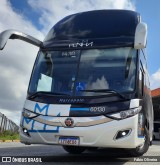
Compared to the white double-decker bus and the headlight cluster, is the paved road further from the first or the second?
the headlight cluster

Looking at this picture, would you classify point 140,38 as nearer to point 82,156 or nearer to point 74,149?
point 82,156

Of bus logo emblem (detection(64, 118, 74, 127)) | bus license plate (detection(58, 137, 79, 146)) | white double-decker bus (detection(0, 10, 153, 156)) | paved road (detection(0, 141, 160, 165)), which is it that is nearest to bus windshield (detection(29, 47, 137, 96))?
white double-decker bus (detection(0, 10, 153, 156))

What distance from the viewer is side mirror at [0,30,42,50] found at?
8031mm

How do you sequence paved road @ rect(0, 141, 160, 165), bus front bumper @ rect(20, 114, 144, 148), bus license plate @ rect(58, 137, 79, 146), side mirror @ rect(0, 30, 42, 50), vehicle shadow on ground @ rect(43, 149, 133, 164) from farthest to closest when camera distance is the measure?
vehicle shadow on ground @ rect(43, 149, 133, 164), paved road @ rect(0, 141, 160, 165), side mirror @ rect(0, 30, 42, 50), bus license plate @ rect(58, 137, 79, 146), bus front bumper @ rect(20, 114, 144, 148)

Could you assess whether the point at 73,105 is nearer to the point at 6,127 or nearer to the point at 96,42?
the point at 96,42

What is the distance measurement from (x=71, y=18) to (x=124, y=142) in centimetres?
356

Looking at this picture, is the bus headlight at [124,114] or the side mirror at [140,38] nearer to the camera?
the bus headlight at [124,114]

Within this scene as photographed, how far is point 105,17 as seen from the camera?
9000mm

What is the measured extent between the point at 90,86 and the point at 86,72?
378 mm

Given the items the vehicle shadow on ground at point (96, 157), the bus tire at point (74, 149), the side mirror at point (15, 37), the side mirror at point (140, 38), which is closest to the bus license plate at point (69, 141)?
the vehicle shadow on ground at point (96, 157)

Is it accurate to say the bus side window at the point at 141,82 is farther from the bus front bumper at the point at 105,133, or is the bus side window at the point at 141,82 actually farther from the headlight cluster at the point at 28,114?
the headlight cluster at the point at 28,114

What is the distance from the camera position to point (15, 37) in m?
8.43

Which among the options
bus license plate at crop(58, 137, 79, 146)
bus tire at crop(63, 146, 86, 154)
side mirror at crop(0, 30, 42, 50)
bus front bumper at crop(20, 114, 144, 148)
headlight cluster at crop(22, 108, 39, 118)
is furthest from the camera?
bus tire at crop(63, 146, 86, 154)

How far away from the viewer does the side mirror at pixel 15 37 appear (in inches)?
316
